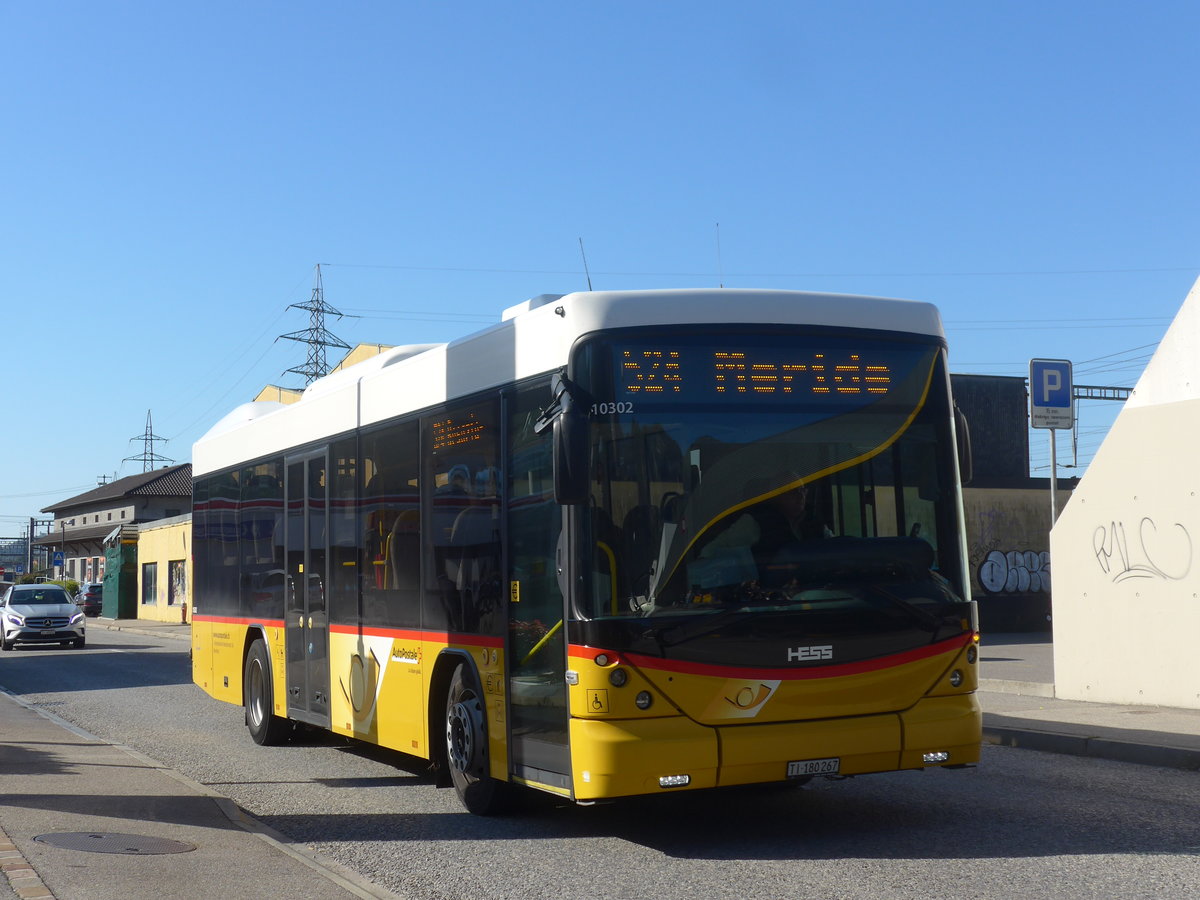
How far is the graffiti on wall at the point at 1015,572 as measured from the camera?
104 ft

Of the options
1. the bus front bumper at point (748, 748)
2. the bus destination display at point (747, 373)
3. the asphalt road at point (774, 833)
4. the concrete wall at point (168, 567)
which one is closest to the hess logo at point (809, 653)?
the bus front bumper at point (748, 748)

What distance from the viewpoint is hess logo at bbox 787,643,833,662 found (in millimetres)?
7379

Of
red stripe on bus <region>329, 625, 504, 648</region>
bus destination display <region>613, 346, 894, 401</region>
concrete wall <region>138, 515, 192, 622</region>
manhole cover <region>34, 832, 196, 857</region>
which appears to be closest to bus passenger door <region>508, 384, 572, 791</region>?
red stripe on bus <region>329, 625, 504, 648</region>

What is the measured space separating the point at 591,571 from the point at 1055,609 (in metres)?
10.5

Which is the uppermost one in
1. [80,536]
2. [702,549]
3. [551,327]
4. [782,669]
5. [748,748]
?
[80,536]

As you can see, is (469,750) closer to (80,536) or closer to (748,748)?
(748,748)

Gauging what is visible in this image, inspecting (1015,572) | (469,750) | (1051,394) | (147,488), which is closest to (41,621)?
(1015,572)

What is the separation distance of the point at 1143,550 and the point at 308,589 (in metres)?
8.86

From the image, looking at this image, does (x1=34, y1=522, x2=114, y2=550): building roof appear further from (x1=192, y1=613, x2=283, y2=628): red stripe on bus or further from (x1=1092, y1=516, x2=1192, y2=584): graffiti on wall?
(x1=1092, y1=516, x2=1192, y2=584): graffiti on wall

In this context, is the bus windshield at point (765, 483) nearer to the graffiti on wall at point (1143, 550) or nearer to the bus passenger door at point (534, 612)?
the bus passenger door at point (534, 612)

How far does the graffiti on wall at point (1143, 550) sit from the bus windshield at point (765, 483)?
7.42m

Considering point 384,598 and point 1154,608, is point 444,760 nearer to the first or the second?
point 384,598

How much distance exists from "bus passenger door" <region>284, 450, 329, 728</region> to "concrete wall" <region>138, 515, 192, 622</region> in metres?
42.4

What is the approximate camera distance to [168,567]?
58.7m
